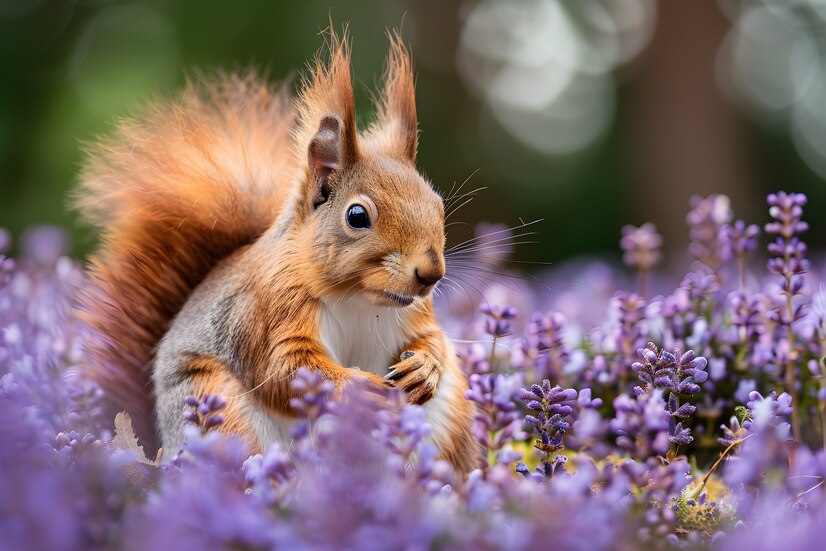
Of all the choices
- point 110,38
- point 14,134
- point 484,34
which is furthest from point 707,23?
point 14,134

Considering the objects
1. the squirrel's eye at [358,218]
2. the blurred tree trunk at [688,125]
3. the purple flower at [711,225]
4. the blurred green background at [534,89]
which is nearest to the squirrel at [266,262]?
the squirrel's eye at [358,218]

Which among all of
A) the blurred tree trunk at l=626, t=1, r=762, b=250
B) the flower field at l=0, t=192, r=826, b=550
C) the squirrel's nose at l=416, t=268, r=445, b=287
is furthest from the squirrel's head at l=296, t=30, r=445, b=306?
the blurred tree trunk at l=626, t=1, r=762, b=250

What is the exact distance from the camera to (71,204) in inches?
70.0

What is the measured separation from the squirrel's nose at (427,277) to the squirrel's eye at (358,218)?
133 mm

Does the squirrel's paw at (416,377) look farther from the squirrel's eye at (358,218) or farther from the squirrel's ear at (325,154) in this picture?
the squirrel's ear at (325,154)

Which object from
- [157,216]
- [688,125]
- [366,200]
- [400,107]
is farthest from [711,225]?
[688,125]

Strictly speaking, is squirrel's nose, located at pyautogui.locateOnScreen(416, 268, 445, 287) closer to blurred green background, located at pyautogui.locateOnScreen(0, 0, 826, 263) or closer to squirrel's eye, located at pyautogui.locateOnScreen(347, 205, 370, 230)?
squirrel's eye, located at pyautogui.locateOnScreen(347, 205, 370, 230)

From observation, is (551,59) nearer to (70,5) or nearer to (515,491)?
(70,5)

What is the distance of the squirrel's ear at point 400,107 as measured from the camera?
158 centimetres

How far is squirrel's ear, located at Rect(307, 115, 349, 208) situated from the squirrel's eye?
10cm

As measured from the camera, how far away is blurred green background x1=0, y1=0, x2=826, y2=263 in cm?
557

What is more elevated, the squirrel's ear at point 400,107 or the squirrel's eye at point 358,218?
the squirrel's ear at point 400,107

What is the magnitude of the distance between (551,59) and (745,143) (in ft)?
5.95

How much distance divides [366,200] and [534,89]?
6.61 m
